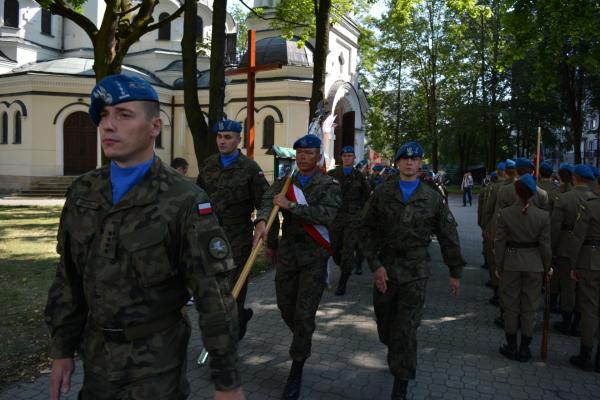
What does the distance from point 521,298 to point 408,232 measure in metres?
2.14

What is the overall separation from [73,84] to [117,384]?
92.9 feet

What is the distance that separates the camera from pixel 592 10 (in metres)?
11.2

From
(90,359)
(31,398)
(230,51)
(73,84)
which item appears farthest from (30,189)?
(90,359)

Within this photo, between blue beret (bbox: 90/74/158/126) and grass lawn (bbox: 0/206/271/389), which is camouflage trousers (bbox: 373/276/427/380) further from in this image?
grass lawn (bbox: 0/206/271/389)

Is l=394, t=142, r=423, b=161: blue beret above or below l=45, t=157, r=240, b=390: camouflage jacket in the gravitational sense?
above

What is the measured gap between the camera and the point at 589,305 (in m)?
5.48

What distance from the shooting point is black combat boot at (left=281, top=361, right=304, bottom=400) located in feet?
14.1

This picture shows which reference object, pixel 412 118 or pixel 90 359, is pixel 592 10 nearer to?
pixel 90 359

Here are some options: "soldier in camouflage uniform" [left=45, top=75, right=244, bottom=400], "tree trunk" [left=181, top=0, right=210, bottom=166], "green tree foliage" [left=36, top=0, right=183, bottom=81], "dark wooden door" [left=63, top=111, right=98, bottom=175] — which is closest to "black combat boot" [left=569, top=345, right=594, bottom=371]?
"soldier in camouflage uniform" [left=45, top=75, right=244, bottom=400]

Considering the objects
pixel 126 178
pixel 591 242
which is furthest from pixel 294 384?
pixel 591 242

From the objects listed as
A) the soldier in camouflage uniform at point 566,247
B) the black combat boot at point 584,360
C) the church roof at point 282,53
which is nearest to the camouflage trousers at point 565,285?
the soldier in camouflage uniform at point 566,247

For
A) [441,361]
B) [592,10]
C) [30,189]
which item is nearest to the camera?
[441,361]

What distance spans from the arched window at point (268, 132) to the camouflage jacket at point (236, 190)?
21921 mm

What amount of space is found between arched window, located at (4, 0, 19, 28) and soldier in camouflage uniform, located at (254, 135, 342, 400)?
31995 mm
